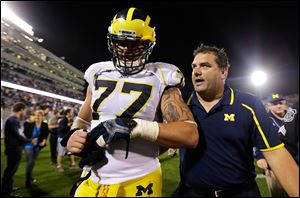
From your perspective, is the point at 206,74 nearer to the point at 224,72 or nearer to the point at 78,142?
the point at 224,72

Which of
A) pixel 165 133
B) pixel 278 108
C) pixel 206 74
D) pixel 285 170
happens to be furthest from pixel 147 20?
pixel 278 108

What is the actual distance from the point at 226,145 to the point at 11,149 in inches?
195

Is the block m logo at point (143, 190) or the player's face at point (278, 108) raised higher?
the player's face at point (278, 108)

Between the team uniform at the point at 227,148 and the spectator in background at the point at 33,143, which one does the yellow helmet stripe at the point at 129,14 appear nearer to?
the team uniform at the point at 227,148

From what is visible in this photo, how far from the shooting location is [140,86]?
5.46 feet

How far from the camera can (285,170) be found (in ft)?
6.84

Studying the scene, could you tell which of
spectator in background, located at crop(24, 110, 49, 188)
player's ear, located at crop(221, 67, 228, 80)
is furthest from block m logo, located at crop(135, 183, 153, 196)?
spectator in background, located at crop(24, 110, 49, 188)

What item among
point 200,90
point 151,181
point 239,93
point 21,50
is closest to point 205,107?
point 200,90

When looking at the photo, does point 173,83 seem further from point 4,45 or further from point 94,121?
point 4,45

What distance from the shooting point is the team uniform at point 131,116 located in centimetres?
157

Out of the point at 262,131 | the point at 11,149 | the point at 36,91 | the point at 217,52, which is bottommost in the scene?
the point at 11,149

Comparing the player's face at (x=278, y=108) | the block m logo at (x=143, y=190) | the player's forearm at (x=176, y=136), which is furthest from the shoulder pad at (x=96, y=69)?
the player's face at (x=278, y=108)

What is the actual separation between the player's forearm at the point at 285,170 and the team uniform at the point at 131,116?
103 centimetres

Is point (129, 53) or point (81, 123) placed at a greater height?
point (129, 53)
